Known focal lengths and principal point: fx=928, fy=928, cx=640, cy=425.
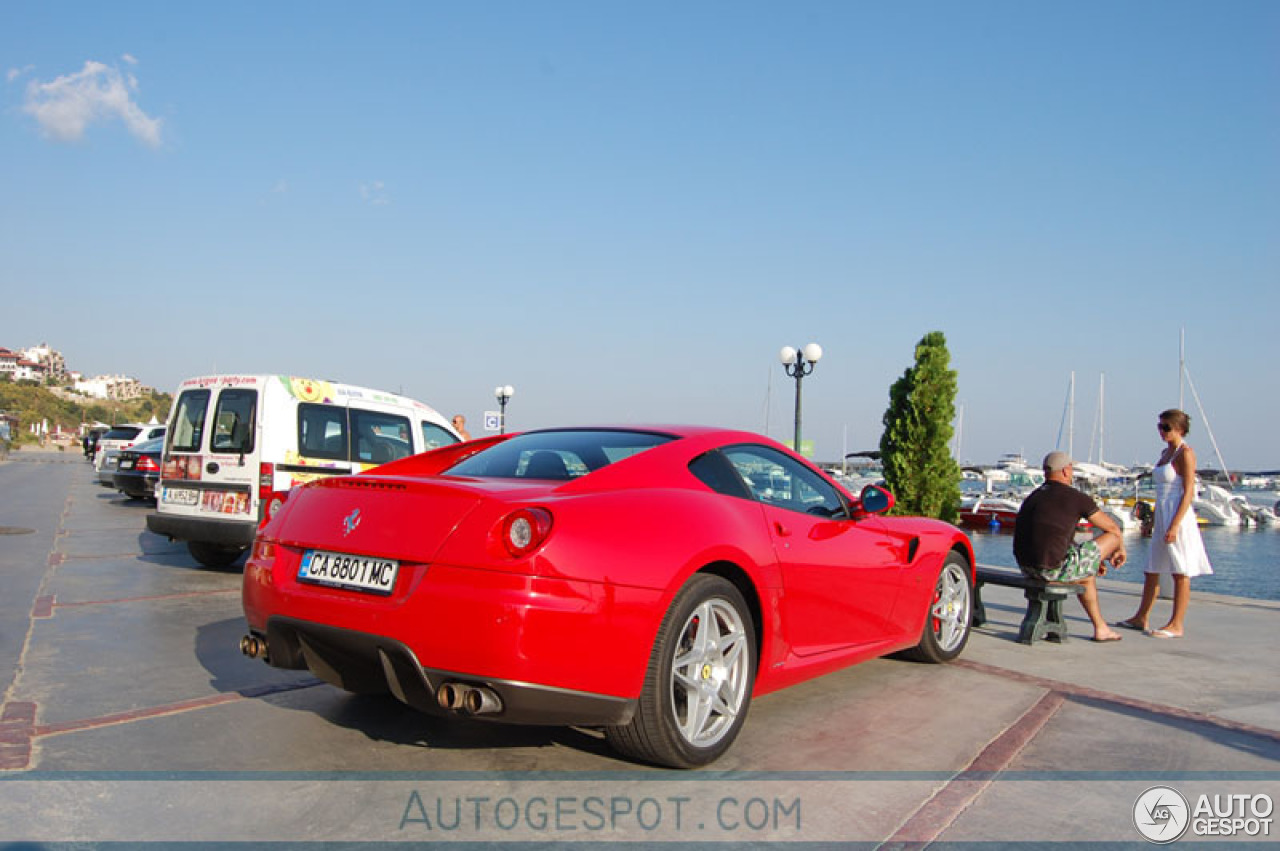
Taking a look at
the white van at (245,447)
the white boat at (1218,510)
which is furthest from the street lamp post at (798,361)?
the white boat at (1218,510)

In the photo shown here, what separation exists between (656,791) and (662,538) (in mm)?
901

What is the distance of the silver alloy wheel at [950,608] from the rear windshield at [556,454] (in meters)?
2.41

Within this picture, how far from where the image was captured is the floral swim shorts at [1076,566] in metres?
6.59

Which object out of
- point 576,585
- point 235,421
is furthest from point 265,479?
point 576,585

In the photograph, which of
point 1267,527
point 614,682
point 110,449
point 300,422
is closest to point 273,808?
point 614,682

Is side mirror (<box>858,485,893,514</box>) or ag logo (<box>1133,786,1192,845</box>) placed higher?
side mirror (<box>858,485,893,514</box>)

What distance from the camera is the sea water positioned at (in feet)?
87.8

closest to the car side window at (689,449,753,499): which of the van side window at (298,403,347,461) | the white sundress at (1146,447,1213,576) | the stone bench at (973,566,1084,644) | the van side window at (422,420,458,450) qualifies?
the stone bench at (973,566,1084,644)

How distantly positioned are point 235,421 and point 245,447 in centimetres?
31

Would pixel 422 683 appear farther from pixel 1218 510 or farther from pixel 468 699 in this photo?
pixel 1218 510

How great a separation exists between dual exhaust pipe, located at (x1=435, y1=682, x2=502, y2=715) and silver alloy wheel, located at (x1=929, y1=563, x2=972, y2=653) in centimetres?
329

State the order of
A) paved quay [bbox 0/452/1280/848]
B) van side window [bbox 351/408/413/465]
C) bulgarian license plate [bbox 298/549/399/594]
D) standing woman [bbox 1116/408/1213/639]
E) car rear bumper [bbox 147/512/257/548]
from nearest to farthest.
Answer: paved quay [bbox 0/452/1280/848] → bulgarian license plate [bbox 298/549/399/594] → standing woman [bbox 1116/408/1213/639] → car rear bumper [bbox 147/512/257/548] → van side window [bbox 351/408/413/465]

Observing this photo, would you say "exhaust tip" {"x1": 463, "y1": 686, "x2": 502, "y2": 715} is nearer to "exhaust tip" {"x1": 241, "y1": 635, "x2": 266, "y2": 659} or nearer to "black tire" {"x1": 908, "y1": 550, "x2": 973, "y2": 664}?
"exhaust tip" {"x1": 241, "y1": 635, "x2": 266, "y2": 659}

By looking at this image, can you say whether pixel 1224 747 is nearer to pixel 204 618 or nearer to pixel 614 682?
pixel 614 682
